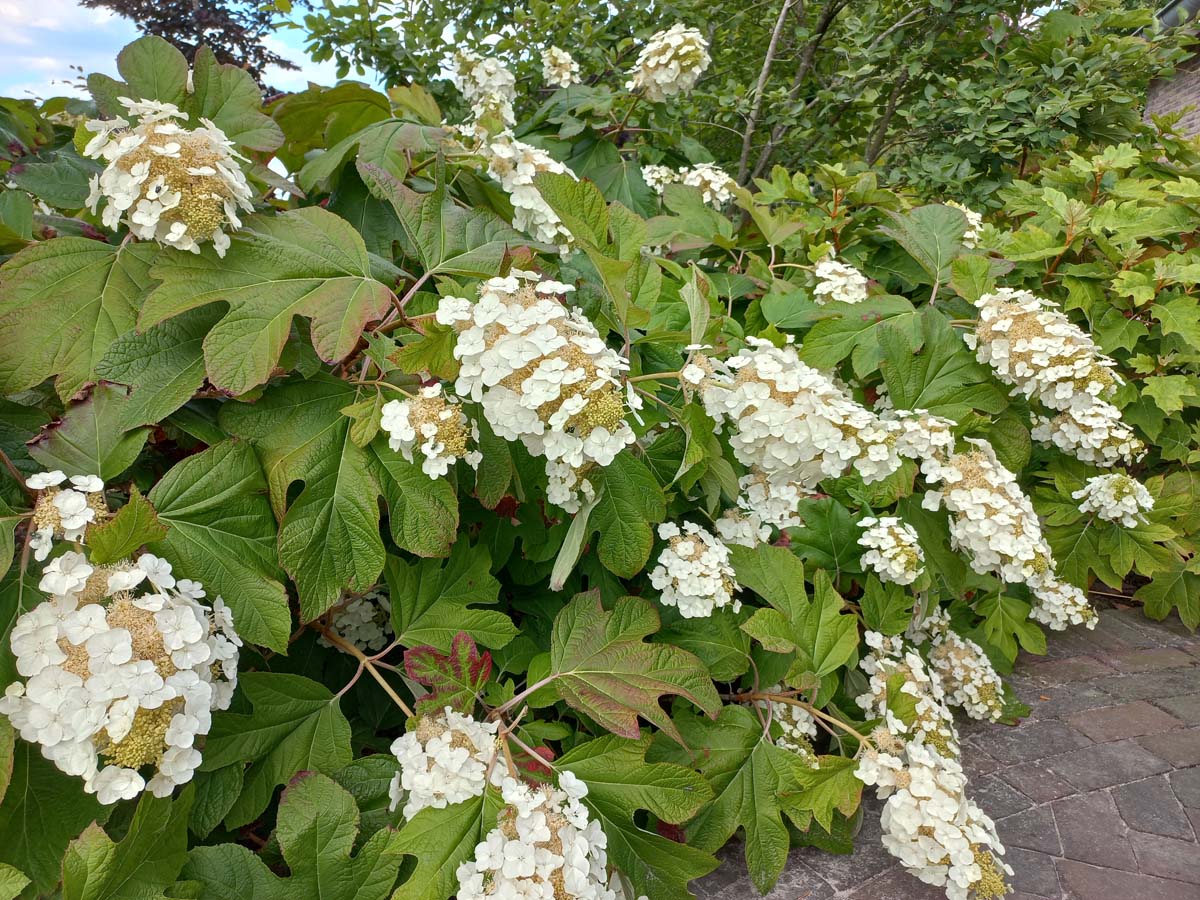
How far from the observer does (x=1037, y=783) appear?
81.0 inches

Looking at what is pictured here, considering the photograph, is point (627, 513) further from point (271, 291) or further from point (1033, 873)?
point (1033, 873)

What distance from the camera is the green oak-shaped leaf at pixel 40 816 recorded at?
1.08 m

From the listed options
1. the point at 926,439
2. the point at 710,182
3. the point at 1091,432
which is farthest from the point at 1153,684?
the point at 710,182

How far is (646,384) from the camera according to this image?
61.4 inches

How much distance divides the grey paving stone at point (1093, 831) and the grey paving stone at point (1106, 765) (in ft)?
0.20

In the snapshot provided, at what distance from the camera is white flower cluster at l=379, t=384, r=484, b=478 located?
3.89ft

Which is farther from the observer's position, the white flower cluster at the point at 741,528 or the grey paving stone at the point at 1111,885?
the white flower cluster at the point at 741,528

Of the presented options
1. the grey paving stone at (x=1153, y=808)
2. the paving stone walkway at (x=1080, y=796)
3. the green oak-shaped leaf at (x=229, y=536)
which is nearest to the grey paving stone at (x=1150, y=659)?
the paving stone walkway at (x=1080, y=796)

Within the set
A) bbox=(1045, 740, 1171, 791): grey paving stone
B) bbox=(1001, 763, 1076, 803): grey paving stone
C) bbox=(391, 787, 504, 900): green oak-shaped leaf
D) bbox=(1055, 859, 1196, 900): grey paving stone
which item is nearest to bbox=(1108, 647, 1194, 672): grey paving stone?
bbox=(1045, 740, 1171, 791): grey paving stone

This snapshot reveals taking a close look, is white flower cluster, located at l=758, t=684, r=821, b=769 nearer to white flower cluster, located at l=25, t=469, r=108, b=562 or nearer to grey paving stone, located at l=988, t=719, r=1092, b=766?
grey paving stone, located at l=988, t=719, r=1092, b=766

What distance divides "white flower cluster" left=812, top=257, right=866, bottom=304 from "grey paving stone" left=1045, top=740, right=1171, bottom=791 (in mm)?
1498

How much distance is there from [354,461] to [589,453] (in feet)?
1.43

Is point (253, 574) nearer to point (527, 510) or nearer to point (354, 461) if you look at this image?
point (354, 461)

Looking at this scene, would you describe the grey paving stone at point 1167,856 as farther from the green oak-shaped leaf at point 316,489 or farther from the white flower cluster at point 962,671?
the green oak-shaped leaf at point 316,489
